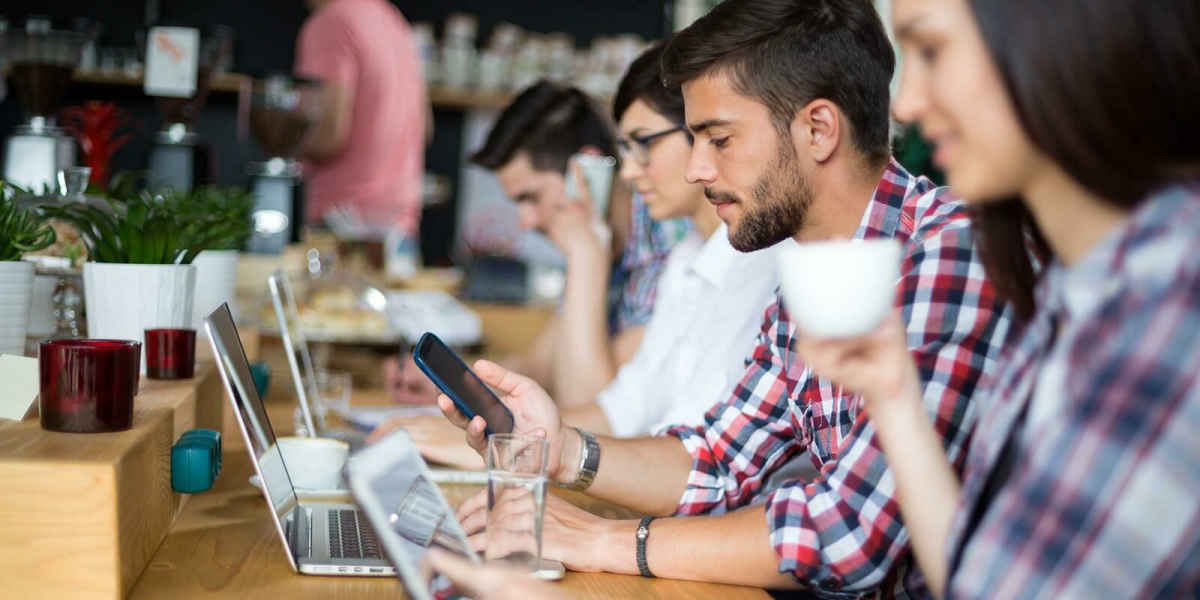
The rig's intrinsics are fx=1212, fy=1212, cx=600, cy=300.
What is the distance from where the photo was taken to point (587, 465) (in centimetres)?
167

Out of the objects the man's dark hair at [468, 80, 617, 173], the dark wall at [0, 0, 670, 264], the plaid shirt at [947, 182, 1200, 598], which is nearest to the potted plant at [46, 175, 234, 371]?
the plaid shirt at [947, 182, 1200, 598]

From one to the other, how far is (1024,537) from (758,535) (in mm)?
527

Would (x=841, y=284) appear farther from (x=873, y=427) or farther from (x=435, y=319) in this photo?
(x=435, y=319)

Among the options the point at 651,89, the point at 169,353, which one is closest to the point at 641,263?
the point at 651,89

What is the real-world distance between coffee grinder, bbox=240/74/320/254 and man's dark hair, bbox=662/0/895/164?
1.97 metres

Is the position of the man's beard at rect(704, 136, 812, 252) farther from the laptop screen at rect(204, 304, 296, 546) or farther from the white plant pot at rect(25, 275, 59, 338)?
the white plant pot at rect(25, 275, 59, 338)

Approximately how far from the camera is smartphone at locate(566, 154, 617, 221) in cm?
295

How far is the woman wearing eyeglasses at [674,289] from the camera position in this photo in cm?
218

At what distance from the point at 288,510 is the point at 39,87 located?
114 cm

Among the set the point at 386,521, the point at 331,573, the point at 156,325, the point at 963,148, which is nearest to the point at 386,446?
the point at 386,521

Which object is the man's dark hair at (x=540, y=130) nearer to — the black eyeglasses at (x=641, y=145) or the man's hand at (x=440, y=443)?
the black eyeglasses at (x=641, y=145)

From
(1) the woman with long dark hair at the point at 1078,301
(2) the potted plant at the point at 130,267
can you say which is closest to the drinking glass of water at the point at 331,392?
(2) the potted plant at the point at 130,267

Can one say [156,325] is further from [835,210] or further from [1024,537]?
[1024,537]

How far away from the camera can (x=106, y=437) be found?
1.21 m
